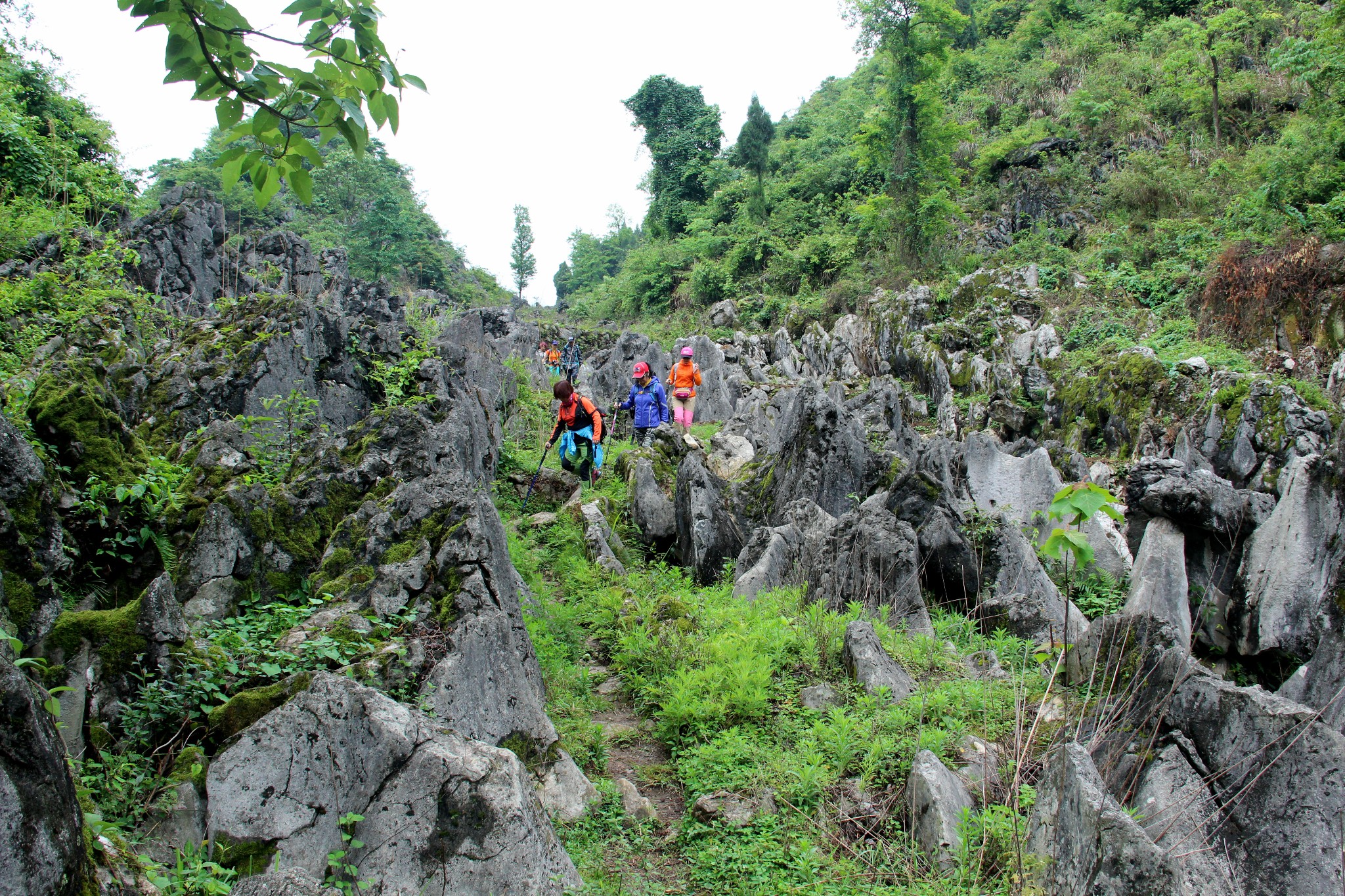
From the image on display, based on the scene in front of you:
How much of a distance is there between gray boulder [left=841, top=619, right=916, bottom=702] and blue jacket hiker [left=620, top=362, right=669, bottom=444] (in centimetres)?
730

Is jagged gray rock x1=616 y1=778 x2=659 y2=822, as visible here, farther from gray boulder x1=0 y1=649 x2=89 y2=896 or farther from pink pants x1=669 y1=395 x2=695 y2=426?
pink pants x1=669 y1=395 x2=695 y2=426

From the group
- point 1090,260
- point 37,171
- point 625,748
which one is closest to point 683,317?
point 1090,260

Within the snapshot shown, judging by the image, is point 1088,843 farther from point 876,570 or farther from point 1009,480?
point 1009,480

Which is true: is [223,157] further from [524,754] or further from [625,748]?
[625,748]

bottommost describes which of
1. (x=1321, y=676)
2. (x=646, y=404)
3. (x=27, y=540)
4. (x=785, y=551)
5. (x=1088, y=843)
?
(x=1321, y=676)

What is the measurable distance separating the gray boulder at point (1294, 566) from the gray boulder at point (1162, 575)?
0.40m

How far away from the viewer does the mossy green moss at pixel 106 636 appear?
9.45 feet

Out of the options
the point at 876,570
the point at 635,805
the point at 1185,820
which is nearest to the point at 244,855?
the point at 635,805

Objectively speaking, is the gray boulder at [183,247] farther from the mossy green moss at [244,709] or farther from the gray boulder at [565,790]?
the gray boulder at [565,790]

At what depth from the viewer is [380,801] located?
262cm

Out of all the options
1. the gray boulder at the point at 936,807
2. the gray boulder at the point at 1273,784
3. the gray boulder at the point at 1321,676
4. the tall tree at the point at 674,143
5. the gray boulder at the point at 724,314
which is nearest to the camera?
the gray boulder at the point at 1273,784

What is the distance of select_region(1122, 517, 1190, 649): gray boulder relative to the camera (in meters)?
5.17

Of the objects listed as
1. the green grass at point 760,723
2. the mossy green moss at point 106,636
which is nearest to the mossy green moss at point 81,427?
the mossy green moss at point 106,636

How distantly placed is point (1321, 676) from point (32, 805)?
239 inches
